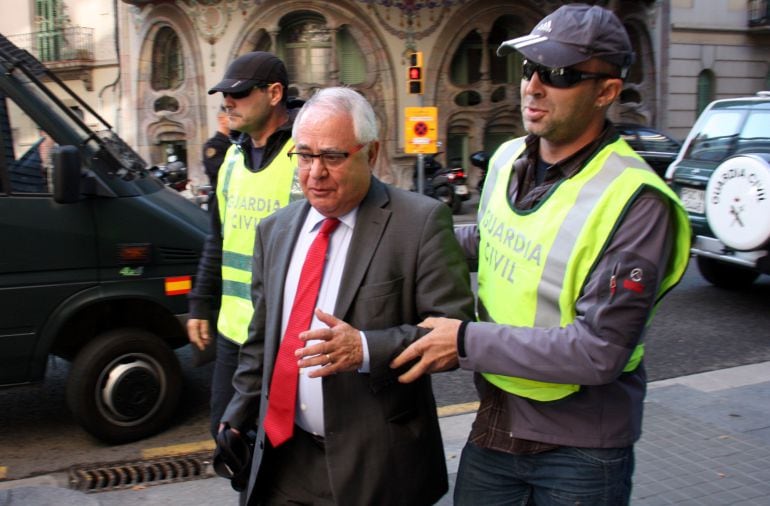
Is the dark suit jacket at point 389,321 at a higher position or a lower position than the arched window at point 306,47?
lower

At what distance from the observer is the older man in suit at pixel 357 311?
2.10m

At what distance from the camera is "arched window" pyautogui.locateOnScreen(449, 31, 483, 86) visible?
21.6 m

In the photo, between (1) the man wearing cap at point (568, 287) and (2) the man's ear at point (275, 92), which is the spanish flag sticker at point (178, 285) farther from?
(1) the man wearing cap at point (568, 287)

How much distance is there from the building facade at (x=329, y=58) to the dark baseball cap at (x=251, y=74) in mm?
16918

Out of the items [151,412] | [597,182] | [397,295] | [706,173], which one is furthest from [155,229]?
[706,173]

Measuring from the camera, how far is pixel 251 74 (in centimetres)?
329

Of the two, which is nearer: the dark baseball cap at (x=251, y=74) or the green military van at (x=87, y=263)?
the dark baseball cap at (x=251, y=74)

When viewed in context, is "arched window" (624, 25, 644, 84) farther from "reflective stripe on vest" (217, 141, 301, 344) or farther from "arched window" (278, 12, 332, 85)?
"reflective stripe on vest" (217, 141, 301, 344)

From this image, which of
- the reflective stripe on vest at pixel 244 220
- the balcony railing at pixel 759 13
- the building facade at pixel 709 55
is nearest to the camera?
the reflective stripe on vest at pixel 244 220

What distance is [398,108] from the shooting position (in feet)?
67.4

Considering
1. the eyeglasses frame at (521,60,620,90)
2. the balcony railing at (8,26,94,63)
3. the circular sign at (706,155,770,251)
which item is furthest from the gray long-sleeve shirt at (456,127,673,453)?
the balcony railing at (8,26,94,63)

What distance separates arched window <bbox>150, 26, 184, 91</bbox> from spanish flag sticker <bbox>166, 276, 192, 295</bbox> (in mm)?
18347

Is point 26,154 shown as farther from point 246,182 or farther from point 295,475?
point 295,475

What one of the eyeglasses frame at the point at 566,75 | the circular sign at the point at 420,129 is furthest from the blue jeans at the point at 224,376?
the circular sign at the point at 420,129
